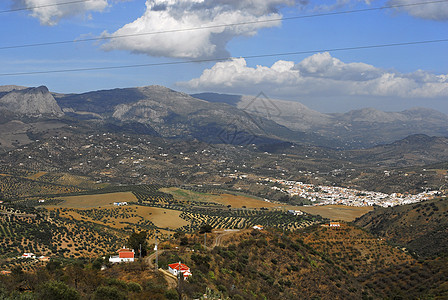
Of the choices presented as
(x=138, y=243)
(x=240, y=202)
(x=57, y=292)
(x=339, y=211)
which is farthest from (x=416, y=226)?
(x=57, y=292)

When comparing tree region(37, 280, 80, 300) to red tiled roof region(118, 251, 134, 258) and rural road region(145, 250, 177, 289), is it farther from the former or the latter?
red tiled roof region(118, 251, 134, 258)

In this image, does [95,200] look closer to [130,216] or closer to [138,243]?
[130,216]

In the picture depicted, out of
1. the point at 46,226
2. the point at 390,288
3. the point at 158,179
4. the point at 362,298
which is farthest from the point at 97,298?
the point at 158,179

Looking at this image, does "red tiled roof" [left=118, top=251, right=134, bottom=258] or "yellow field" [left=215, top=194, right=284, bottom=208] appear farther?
"yellow field" [left=215, top=194, right=284, bottom=208]

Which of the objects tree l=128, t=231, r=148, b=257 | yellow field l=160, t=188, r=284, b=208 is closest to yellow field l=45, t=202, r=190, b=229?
yellow field l=160, t=188, r=284, b=208

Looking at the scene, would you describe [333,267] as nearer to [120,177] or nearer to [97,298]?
[97,298]

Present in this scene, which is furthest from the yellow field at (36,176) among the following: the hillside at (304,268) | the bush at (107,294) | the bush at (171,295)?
the bush at (107,294)

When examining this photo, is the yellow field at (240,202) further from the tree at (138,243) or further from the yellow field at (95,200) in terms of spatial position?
the tree at (138,243)
